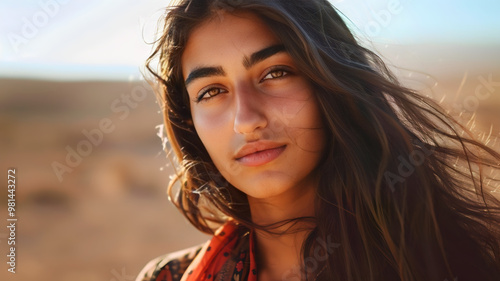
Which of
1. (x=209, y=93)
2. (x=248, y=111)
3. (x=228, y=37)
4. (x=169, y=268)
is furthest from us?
(x=169, y=268)

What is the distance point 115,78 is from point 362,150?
1753 centimetres

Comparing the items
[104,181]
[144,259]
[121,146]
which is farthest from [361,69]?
[121,146]

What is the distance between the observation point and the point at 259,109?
2033mm

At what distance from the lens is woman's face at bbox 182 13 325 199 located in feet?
6.66

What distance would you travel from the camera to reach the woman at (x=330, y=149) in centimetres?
194

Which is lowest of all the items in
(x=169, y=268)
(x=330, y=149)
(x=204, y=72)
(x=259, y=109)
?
(x=169, y=268)

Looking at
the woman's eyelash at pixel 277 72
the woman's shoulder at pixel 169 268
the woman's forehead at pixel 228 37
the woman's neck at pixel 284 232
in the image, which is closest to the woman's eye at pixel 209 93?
the woman's forehead at pixel 228 37

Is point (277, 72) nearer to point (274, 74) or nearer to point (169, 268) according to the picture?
point (274, 74)

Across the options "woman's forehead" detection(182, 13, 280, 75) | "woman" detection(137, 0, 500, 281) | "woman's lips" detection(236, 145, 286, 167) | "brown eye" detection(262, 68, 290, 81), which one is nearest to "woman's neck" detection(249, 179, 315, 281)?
"woman" detection(137, 0, 500, 281)

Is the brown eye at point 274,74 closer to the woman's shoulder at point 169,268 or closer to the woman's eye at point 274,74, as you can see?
the woman's eye at point 274,74

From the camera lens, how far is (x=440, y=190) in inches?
79.6

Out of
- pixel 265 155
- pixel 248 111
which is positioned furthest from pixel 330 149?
pixel 248 111

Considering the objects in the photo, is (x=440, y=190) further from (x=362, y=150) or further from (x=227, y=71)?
(x=227, y=71)

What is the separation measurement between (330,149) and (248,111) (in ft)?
1.25
